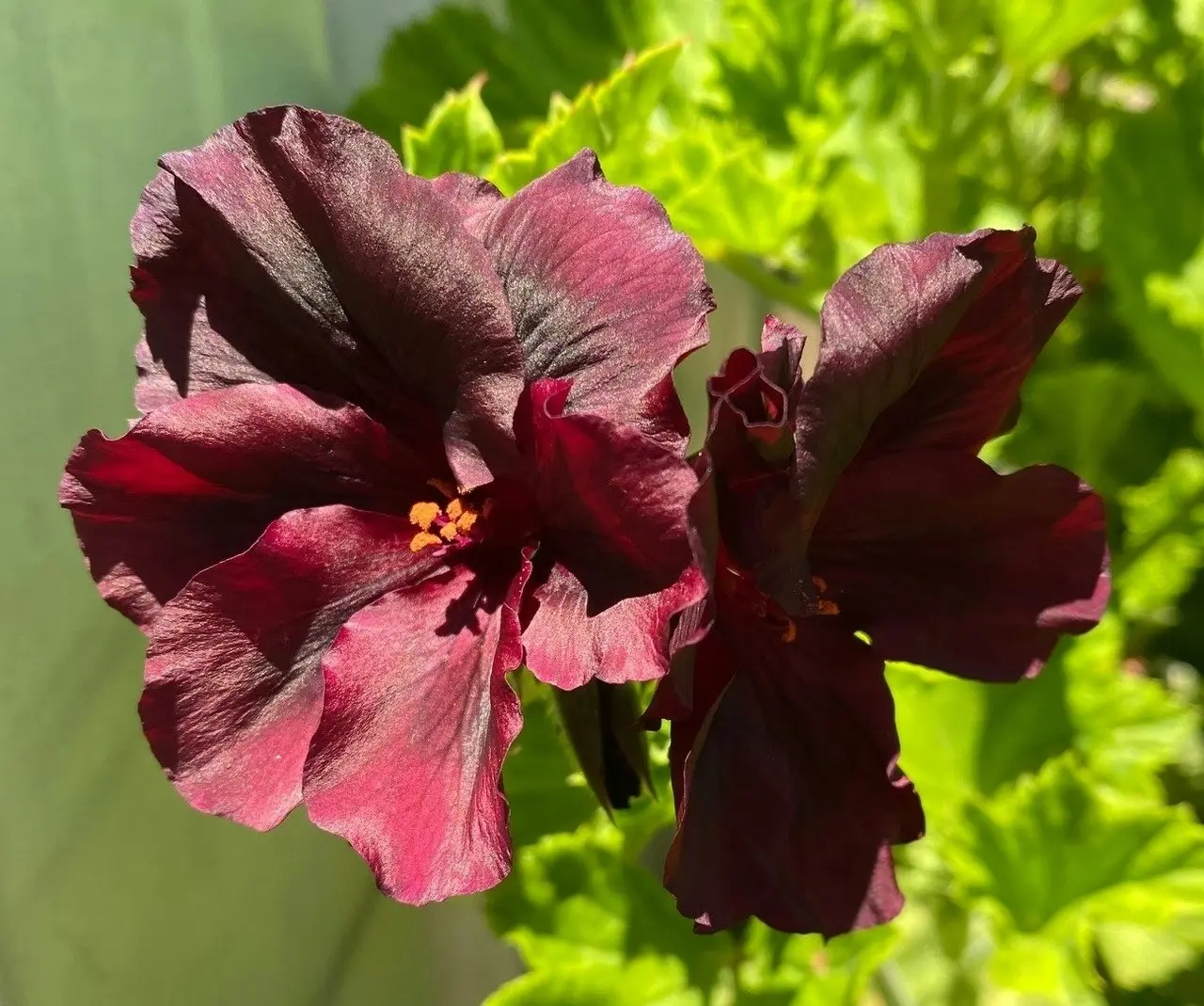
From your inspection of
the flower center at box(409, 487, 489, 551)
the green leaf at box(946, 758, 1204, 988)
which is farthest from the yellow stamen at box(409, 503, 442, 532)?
the green leaf at box(946, 758, 1204, 988)

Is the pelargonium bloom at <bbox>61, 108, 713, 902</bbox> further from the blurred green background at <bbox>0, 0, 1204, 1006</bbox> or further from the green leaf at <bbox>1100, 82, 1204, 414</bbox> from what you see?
the green leaf at <bbox>1100, 82, 1204, 414</bbox>

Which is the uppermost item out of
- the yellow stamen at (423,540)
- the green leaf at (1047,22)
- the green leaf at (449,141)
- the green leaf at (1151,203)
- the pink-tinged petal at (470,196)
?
the pink-tinged petal at (470,196)

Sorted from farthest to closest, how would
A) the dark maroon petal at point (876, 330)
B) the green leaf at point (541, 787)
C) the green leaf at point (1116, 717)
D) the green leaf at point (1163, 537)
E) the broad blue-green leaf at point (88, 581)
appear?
the green leaf at point (1163, 537) → the green leaf at point (1116, 717) → the green leaf at point (541, 787) → the broad blue-green leaf at point (88, 581) → the dark maroon petal at point (876, 330)

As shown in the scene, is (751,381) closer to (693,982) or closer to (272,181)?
(272,181)

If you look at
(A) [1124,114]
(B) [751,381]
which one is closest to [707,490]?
(B) [751,381]

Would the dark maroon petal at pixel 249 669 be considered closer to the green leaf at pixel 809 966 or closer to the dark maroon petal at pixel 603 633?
the dark maroon petal at pixel 603 633

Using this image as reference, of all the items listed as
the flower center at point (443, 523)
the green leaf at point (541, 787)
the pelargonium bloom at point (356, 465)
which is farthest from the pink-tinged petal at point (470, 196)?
the green leaf at point (541, 787)

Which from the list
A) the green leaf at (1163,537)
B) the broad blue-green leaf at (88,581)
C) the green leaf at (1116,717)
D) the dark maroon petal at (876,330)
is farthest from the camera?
the green leaf at (1163,537)

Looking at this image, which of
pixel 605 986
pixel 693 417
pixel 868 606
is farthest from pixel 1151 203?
pixel 605 986
